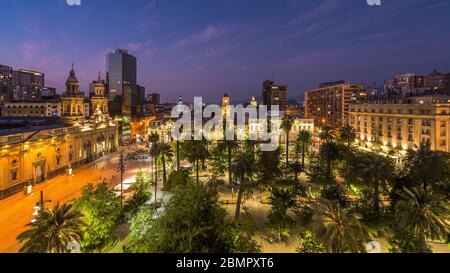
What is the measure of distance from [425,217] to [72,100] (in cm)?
7602

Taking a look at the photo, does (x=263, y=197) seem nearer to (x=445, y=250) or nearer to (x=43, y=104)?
(x=445, y=250)

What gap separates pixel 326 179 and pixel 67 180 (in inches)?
1658

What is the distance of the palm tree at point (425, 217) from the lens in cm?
1736

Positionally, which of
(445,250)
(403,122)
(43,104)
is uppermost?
(43,104)

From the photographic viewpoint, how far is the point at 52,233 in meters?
14.8

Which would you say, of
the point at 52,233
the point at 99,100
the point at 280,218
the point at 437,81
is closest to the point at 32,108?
the point at 99,100

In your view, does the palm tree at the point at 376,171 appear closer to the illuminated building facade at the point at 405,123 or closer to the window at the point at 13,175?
the illuminated building facade at the point at 405,123

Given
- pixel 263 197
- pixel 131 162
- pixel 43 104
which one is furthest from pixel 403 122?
pixel 43 104

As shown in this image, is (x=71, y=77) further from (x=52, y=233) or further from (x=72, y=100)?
(x=52, y=233)

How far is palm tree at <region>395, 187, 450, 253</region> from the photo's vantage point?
17.4m

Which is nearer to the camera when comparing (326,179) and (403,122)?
(326,179)
